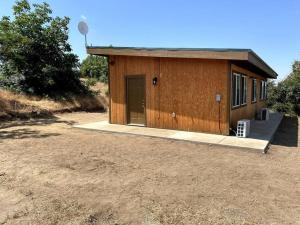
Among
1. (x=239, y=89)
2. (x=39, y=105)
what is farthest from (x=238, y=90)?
(x=39, y=105)

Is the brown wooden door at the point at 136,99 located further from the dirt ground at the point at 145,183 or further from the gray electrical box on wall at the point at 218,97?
the gray electrical box on wall at the point at 218,97

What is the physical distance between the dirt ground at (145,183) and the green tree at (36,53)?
8930 millimetres

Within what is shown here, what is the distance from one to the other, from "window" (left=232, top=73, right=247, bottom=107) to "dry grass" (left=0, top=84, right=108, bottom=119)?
30.0 ft

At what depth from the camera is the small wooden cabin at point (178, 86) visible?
8312 mm

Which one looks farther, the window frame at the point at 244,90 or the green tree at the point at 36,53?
the green tree at the point at 36,53

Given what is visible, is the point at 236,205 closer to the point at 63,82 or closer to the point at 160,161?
the point at 160,161

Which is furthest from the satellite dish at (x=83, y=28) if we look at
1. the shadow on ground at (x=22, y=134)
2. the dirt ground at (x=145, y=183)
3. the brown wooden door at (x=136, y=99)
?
the dirt ground at (x=145, y=183)

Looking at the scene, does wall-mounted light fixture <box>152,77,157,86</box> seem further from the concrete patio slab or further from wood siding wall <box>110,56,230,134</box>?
the concrete patio slab

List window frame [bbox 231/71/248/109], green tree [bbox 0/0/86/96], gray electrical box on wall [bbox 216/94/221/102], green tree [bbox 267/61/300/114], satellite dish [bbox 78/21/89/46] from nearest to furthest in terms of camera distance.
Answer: gray electrical box on wall [bbox 216/94/221/102]
window frame [bbox 231/71/248/109]
satellite dish [bbox 78/21/89/46]
green tree [bbox 0/0/86/96]
green tree [bbox 267/61/300/114]

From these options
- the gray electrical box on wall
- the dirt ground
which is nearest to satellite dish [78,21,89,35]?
the dirt ground

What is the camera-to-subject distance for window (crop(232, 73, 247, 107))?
929 centimetres

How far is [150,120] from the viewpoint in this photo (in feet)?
32.0

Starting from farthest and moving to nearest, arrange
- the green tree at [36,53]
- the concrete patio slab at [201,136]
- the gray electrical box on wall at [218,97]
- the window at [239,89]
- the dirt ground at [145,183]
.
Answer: the green tree at [36,53] < the window at [239,89] < the gray electrical box on wall at [218,97] < the concrete patio slab at [201,136] < the dirt ground at [145,183]

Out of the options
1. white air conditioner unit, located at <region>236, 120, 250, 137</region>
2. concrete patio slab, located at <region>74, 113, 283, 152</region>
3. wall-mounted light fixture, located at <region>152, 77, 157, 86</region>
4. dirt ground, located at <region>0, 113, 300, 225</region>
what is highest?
wall-mounted light fixture, located at <region>152, 77, 157, 86</region>
